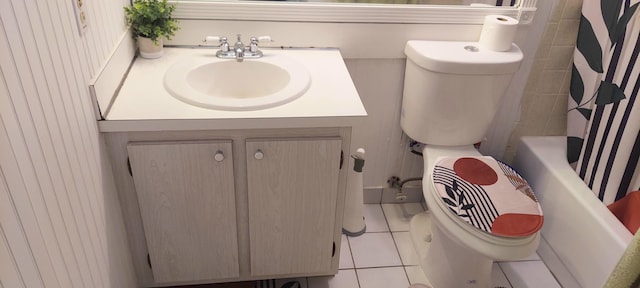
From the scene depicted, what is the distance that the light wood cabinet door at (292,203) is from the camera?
4.20ft

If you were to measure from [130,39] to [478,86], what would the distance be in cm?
115

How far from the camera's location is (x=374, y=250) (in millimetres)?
1859

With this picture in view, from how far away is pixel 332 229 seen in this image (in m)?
1.48

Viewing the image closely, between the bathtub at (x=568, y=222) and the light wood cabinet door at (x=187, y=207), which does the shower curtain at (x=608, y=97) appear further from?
the light wood cabinet door at (x=187, y=207)

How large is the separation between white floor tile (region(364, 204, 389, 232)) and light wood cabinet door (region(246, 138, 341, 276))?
1.46ft

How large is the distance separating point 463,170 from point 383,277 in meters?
0.51

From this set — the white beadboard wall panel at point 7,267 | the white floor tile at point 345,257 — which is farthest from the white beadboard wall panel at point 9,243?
the white floor tile at point 345,257

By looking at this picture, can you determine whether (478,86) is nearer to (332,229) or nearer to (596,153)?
(596,153)

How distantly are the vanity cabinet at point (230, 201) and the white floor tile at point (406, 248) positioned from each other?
0.40 metres

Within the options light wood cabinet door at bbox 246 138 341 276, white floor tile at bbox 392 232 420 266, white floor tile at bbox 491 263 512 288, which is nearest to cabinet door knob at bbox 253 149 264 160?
light wood cabinet door at bbox 246 138 341 276

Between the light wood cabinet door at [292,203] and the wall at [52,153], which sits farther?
the light wood cabinet door at [292,203]

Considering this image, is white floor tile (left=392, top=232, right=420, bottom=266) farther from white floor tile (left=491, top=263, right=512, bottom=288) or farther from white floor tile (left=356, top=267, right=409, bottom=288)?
white floor tile (left=491, top=263, right=512, bottom=288)

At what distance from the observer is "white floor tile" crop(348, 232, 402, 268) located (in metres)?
1.80

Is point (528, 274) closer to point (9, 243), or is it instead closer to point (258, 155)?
point (258, 155)
